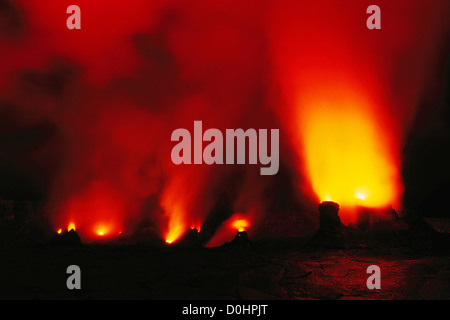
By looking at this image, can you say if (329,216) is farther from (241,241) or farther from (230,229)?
(230,229)

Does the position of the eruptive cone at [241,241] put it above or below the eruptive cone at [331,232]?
below

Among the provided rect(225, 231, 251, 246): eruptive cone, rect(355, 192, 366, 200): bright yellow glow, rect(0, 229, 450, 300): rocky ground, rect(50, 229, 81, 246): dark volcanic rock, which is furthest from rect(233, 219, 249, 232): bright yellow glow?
rect(0, 229, 450, 300): rocky ground

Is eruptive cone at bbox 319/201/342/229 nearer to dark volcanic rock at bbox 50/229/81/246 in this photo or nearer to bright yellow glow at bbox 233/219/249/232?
bright yellow glow at bbox 233/219/249/232

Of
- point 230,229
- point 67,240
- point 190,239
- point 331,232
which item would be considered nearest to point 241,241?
point 331,232

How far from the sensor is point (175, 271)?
29.8 feet

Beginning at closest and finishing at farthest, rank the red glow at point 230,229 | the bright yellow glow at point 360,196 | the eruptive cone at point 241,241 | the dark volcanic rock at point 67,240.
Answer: the eruptive cone at point 241,241, the bright yellow glow at point 360,196, the dark volcanic rock at point 67,240, the red glow at point 230,229

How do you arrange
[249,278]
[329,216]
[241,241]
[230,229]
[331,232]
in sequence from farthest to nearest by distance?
1. [230,229]
2. [241,241]
3. [329,216]
4. [331,232]
5. [249,278]

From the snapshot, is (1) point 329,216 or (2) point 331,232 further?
(1) point 329,216

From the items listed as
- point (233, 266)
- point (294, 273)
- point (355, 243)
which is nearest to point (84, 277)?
point (233, 266)

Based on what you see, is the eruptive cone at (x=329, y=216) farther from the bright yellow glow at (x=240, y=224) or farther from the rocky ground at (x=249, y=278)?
the bright yellow glow at (x=240, y=224)

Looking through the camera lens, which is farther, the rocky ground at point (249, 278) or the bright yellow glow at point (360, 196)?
the bright yellow glow at point (360, 196)

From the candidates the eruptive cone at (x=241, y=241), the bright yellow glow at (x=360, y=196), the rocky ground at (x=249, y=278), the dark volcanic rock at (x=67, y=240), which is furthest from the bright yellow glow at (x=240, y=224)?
the rocky ground at (x=249, y=278)

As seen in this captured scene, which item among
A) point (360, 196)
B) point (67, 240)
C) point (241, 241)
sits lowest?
point (67, 240)
